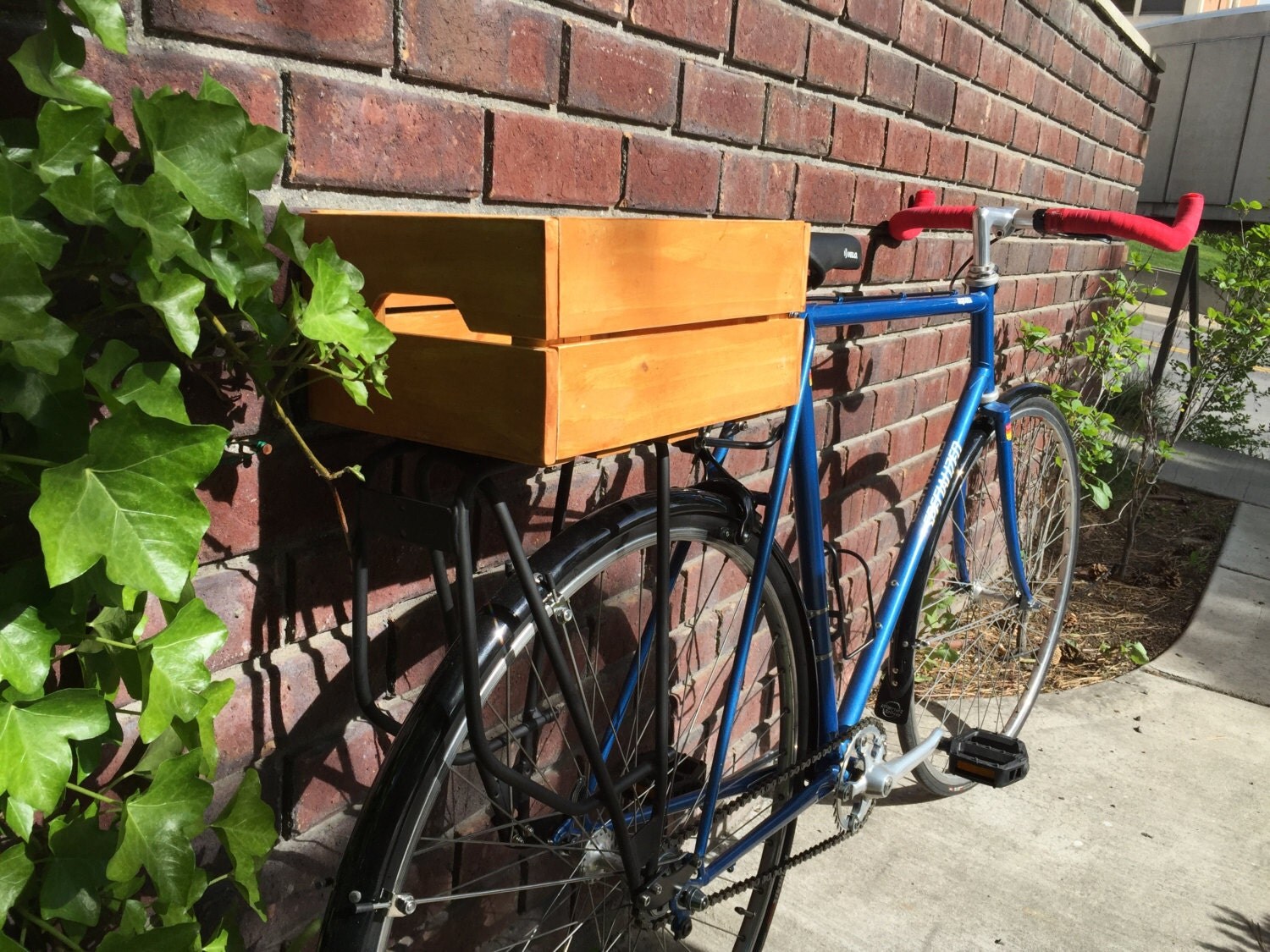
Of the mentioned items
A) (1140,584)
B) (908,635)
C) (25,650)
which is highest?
(25,650)

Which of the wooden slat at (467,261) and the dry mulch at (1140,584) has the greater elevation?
the wooden slat at (467,261)

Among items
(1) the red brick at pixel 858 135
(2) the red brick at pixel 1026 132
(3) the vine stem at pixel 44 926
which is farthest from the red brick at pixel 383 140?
(2) the red brick at pixel 1026 132

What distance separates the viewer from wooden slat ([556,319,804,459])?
960 millimetres

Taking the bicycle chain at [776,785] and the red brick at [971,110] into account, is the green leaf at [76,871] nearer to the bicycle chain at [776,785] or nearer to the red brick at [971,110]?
the bicycle chain at [776,785]

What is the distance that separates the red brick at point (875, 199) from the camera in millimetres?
2209

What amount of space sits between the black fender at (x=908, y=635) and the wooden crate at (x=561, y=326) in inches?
38.2

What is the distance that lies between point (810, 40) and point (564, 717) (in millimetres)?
1266

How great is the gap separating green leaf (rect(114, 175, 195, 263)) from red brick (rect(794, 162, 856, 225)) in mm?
1408

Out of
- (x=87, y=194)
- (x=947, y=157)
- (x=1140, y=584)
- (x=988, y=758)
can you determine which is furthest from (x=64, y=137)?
(x=1140, y=584)

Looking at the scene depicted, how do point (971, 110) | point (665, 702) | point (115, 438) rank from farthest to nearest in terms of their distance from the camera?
point (971, 110)
point (665, 702)
point (115, 438)

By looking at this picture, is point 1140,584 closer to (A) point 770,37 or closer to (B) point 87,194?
(A) point 770,37

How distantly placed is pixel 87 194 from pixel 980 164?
2471 mm

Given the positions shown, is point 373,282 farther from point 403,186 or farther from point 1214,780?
point 1214,780

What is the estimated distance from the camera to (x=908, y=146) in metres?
2.36
